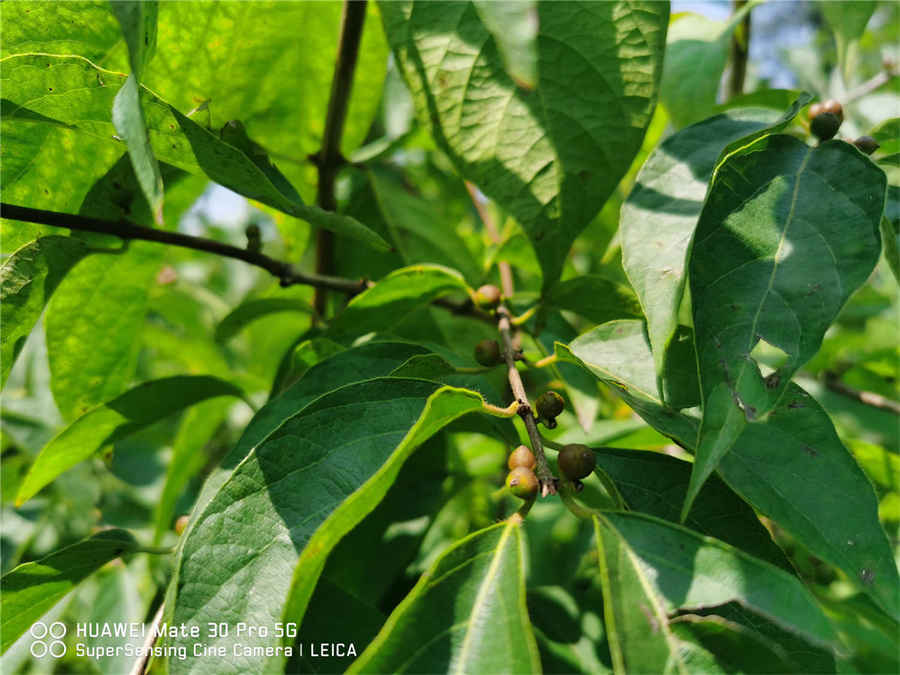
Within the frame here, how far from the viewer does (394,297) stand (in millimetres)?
919

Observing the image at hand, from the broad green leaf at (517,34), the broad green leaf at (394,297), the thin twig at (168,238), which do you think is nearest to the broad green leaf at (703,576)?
the broad green leaf at (517,34)

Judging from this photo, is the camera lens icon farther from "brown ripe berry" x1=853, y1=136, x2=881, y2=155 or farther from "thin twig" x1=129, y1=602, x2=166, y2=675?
"brown ripe berry" x1=853, y1=136, x2=881, y2=155

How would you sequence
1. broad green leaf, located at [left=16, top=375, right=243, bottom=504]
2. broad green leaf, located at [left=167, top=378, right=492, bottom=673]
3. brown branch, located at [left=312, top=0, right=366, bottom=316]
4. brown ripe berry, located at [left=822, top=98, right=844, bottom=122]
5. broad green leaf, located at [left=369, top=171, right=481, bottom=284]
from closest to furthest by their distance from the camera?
broad green leaf, located at [left=167, top=378, right=492, bottom=673] < brown ripe berry, located at [left=822, top=98, right=844, bottom=122] < broad green leaf, located at [left=16, top=375, right=243, bottom=504] < brown branch, located at [left=312, top=0, right=366, bottom=316] < broad green leaf, located at [left=369, top=171, right=481, bottom=284]

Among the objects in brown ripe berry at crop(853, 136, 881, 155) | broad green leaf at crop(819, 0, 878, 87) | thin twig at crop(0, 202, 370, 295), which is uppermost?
broad green leaf at crop(819, 0, 878, 87)

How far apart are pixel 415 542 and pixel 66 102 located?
0.67m

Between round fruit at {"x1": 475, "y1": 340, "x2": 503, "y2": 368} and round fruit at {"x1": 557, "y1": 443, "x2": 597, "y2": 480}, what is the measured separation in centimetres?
24

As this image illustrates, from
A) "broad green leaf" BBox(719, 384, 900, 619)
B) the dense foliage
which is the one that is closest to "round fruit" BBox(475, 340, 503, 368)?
the dense foliage

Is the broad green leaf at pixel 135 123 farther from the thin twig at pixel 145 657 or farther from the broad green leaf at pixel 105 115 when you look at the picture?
the thin twig at pixel 145 657

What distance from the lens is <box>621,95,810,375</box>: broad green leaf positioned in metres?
0.57

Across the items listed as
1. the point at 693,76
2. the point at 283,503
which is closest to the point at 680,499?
the point at 283,503

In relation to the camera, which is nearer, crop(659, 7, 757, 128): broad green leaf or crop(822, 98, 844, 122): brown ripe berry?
crop(822, 98, 844, 122): brown ripe berry

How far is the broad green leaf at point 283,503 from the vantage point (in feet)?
1.83

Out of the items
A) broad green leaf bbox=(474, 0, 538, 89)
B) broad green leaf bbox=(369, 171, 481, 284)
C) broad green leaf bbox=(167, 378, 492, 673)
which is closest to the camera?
broad green leaf bbox=(474, 0, 538, 89)

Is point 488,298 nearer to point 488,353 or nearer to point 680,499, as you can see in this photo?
point 488,353
